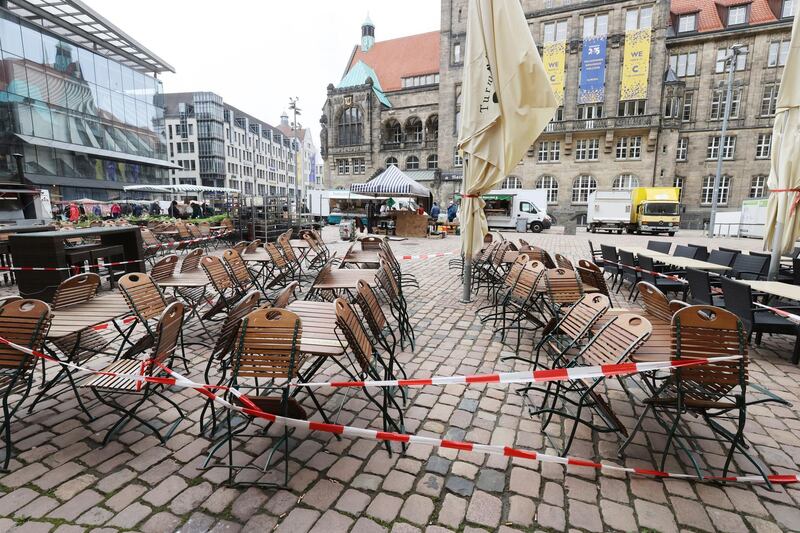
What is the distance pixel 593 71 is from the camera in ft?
107

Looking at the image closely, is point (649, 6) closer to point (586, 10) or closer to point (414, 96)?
point (586, 10)

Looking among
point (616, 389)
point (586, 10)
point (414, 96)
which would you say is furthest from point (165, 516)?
point (414, 96)

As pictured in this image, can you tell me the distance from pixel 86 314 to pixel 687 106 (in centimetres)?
4363

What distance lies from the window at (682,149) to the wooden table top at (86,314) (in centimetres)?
4155

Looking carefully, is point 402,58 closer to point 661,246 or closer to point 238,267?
point 661,246

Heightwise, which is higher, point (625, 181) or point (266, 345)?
point (625, 181)

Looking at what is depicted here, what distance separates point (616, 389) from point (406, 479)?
2.33 m

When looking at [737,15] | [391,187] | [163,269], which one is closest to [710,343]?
[163,269]

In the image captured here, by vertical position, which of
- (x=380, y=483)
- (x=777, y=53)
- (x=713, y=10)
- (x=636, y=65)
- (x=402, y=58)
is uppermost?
(x=402, y=58)

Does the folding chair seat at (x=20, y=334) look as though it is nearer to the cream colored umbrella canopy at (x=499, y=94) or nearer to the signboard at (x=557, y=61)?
the cream colored umbrella canopy at (x=499, y=94)

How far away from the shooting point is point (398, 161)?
4309 cm

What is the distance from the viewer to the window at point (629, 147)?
32.9m

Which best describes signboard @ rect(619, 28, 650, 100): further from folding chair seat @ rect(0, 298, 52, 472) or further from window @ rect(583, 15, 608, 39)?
folding chair seat @ rect(0, 298, 52, 472)

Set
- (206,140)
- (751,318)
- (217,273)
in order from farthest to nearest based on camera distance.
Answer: (206,140) < (217,273) < (751,318)
